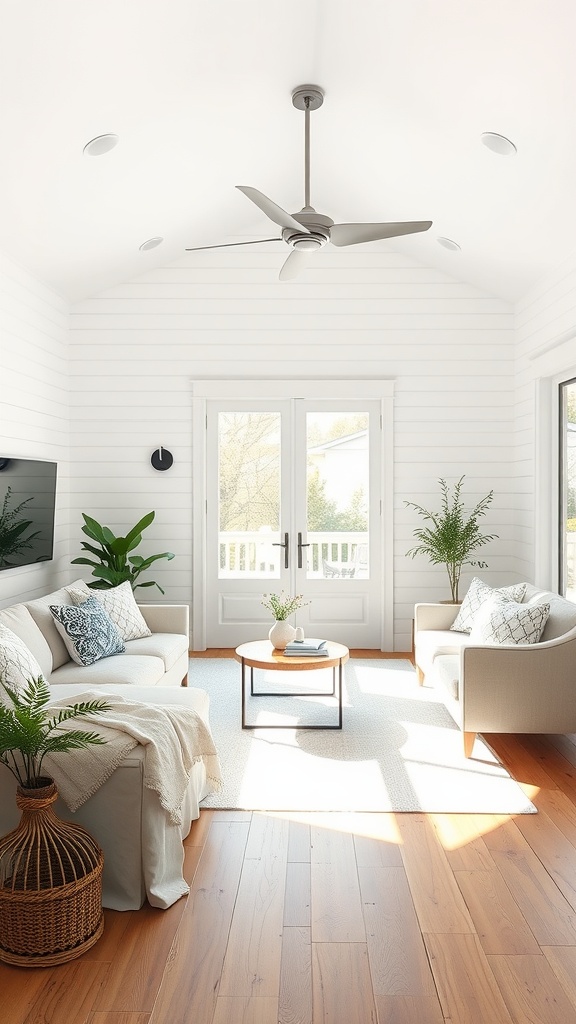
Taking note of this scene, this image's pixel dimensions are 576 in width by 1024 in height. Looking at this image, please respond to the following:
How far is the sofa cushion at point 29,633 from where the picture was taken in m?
4.07

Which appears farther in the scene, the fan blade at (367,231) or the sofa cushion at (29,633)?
the sofa cushion at (29,633)

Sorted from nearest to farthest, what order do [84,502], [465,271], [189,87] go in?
[189,87] → [465,271] → [84,502]

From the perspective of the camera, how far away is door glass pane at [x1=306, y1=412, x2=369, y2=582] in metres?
6.71

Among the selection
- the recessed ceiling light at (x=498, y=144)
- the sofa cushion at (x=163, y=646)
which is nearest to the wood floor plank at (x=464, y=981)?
the sofa cushion at (x=163, y=646)

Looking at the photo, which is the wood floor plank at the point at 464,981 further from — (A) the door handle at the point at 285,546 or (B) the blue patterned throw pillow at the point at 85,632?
(A) the door handle at the point at 285,546

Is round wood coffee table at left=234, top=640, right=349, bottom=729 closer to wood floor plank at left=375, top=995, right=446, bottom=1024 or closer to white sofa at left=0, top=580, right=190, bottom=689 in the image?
white sofa at left=0, top=580, right=190, bottom=689

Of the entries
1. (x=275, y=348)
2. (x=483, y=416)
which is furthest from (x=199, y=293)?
(x=483, y=416)

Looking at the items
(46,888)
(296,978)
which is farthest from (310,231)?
(296,978)

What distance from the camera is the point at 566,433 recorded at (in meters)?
5.63

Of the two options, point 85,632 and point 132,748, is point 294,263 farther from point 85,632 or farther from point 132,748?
point 132,748

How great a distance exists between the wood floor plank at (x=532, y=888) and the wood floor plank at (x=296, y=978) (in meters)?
0.74

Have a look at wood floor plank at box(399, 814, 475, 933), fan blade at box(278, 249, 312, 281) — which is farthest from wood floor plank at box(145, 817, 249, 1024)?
fan blade at box(278, 249, 312, 281)

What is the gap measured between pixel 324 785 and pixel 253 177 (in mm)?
4045

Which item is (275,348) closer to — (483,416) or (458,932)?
(483,416)
